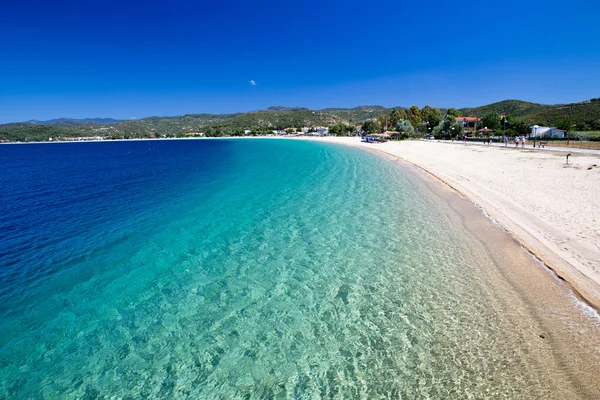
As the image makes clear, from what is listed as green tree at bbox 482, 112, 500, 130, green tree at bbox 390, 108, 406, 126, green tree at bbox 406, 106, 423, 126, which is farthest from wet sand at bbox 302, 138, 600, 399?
green tree at bbox 390, 108, 406, 126

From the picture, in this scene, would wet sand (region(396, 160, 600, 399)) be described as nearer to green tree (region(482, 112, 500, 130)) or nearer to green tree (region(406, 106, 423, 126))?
green tree (region(482, 112, 500, 130))

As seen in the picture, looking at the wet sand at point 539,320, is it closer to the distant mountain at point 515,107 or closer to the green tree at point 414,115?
the green tree at point 414,115

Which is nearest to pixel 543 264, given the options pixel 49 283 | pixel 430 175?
pixel 49 283

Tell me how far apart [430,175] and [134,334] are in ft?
77.3

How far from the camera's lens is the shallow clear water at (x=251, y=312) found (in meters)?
4.64

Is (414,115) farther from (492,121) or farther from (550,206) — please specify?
(550,206)

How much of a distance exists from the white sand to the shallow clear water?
224 cm

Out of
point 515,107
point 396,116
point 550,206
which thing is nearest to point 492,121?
point 396,116

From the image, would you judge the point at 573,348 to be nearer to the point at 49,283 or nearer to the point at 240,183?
the point at 49,283

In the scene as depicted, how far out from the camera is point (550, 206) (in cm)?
1195

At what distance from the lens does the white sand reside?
751cm

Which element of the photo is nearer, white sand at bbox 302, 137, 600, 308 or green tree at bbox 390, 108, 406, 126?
white sand at bbox 302, 137, 600, 308

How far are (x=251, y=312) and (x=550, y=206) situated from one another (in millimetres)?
12897

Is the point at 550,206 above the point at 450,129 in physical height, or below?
below
